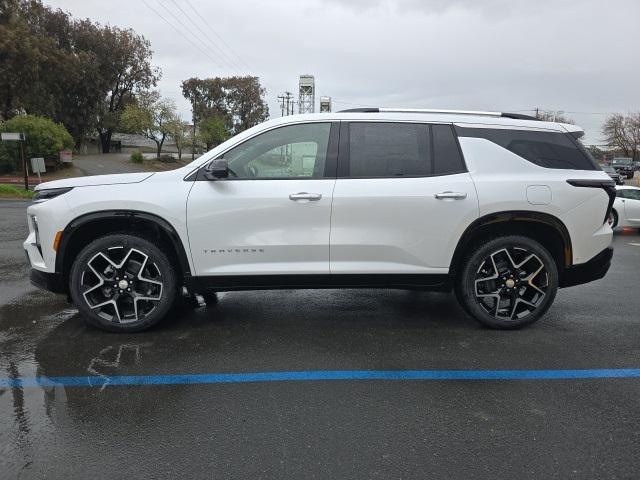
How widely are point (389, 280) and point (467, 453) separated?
185 centimetres

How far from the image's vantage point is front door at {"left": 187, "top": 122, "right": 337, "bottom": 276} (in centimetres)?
415

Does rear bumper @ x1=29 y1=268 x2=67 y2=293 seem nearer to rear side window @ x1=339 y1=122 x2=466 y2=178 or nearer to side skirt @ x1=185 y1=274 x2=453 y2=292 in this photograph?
side skirt @ x1=185 y1=274 x2=453 y2=292

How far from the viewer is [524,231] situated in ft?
14.7

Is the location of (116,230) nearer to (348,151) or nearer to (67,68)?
(348,151)

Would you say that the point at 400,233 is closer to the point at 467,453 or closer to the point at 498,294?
the point at 498,294

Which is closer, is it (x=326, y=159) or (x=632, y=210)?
(x=326, y=159)

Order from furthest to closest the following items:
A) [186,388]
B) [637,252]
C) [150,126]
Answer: [150,126]
[637,252]
[186,388]

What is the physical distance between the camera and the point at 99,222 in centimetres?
425

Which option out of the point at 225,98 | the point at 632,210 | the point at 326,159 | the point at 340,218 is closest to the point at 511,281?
the point at 340,218

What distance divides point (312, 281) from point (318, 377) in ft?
3.18

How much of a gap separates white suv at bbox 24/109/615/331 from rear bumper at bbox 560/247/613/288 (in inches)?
0.5

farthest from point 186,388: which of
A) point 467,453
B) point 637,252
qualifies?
point 637,252

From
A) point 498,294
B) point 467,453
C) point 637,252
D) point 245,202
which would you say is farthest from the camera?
point 637,252

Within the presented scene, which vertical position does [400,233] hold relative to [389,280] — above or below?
above
